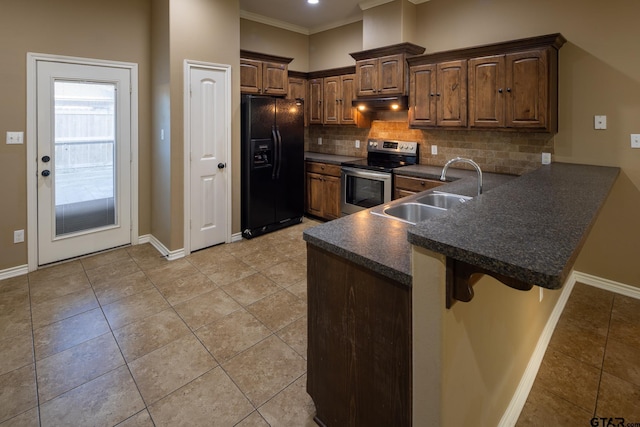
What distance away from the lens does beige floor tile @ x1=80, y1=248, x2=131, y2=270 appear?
3.81m

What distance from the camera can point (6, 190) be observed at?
339 cm

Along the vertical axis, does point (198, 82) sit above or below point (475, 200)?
above

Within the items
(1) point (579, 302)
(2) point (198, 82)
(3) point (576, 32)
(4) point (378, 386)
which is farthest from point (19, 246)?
(3) point (576, 32)

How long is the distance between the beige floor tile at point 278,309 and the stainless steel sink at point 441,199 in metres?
1.28

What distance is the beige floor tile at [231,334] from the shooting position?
242 centimetres

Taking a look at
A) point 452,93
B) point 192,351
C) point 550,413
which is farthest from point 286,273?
point 452,93

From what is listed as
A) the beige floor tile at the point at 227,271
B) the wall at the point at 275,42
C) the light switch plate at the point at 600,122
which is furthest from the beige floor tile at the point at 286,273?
the wall at the point at 275,42

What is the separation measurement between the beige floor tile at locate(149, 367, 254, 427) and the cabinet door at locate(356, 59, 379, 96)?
3.75 metres

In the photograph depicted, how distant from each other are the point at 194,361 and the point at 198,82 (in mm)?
2952

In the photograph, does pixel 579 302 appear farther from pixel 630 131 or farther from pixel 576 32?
pixel 576 32

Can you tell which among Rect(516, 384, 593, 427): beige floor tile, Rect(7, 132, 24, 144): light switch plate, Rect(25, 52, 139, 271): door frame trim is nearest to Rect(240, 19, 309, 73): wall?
Rect(25, 52, 139, 271): door frame trim

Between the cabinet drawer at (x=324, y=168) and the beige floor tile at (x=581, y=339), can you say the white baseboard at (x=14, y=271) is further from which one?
the beige floor tile at (x=581, y=339)

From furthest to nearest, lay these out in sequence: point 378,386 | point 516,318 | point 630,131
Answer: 1. point 630,131
2. point 516,318
3. point 378,386

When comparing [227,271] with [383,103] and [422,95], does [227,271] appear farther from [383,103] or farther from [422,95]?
[422,95]
